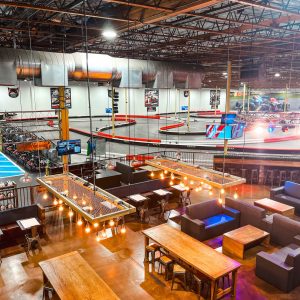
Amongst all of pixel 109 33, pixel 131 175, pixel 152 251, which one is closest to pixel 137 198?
pixel 131 175

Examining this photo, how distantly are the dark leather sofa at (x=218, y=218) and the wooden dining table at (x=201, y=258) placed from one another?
1.52 meters

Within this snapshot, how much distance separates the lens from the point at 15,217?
27.7 ft

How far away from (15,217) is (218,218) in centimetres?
581

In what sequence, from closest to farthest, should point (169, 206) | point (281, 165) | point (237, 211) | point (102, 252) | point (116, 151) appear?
point (102, 252) < point (237, 211) < point (169, 206) < point (281, 165) < point (116, 151)

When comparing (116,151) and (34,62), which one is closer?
(34,62)

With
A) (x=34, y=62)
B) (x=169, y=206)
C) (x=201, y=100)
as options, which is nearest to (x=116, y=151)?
(x=169, y=206)

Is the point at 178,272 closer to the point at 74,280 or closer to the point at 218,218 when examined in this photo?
the point at 74,280

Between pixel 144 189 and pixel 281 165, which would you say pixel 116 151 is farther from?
pixel 281 165

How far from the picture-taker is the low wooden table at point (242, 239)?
732cm

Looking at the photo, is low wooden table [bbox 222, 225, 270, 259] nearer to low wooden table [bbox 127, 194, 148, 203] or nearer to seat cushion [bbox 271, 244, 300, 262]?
seat cushion [bbox 271, 244, 300, 262]

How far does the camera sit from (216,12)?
9.40m

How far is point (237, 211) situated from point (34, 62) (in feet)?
24.0

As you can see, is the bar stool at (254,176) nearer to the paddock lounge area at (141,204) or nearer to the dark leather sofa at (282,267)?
the paddock lounge area at (141,204)

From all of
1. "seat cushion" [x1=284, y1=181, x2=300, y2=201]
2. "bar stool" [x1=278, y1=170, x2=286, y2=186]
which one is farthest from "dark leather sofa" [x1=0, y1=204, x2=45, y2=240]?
"bar stool" [x1=278, y1=170, x2=286, y2=186]
